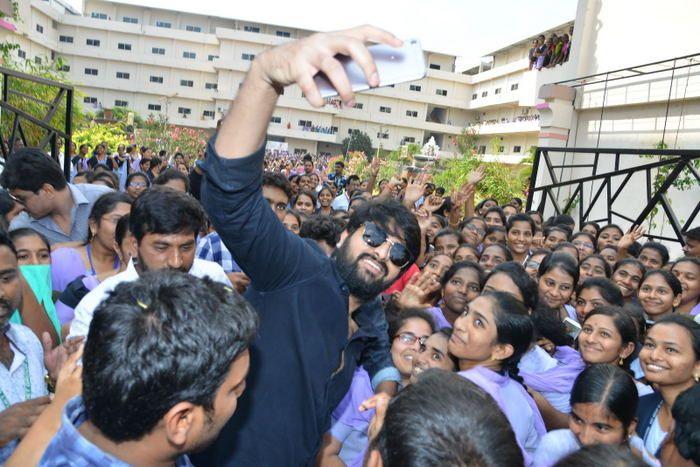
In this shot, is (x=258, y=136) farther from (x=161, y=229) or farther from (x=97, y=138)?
(x=97, y=138)

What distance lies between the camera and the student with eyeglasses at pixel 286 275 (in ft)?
4.01

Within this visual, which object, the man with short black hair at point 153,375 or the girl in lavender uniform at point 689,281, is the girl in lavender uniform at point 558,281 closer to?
the girl in lavender uniform at point 689,281

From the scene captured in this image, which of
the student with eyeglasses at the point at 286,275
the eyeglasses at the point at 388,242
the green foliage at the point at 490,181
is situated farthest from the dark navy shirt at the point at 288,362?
the green foliage at the point at 490,181

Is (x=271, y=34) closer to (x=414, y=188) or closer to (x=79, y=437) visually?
(x=414, y=188)

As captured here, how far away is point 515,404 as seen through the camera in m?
2.40

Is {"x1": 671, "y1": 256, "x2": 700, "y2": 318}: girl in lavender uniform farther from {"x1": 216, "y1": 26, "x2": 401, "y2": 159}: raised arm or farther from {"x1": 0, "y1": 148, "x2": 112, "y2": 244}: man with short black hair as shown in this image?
{"x1": 0, "y1": 148, "x2": 112, "y2": 244}: man with short black hair

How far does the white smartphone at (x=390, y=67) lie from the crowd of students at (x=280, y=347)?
0.11 feet

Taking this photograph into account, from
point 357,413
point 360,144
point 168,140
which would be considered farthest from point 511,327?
point 360,144

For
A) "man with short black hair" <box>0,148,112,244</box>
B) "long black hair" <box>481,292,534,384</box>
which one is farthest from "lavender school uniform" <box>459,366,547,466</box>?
"man with short black hair" <box>0,148,112,244</box>

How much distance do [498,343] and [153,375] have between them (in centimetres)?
183

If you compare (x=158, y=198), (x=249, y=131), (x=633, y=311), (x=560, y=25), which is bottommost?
(x=633, y=311)

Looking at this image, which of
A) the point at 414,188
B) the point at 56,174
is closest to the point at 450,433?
the point at 56,174

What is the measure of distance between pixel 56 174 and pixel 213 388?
323 centimetres

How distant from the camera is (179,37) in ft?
167
